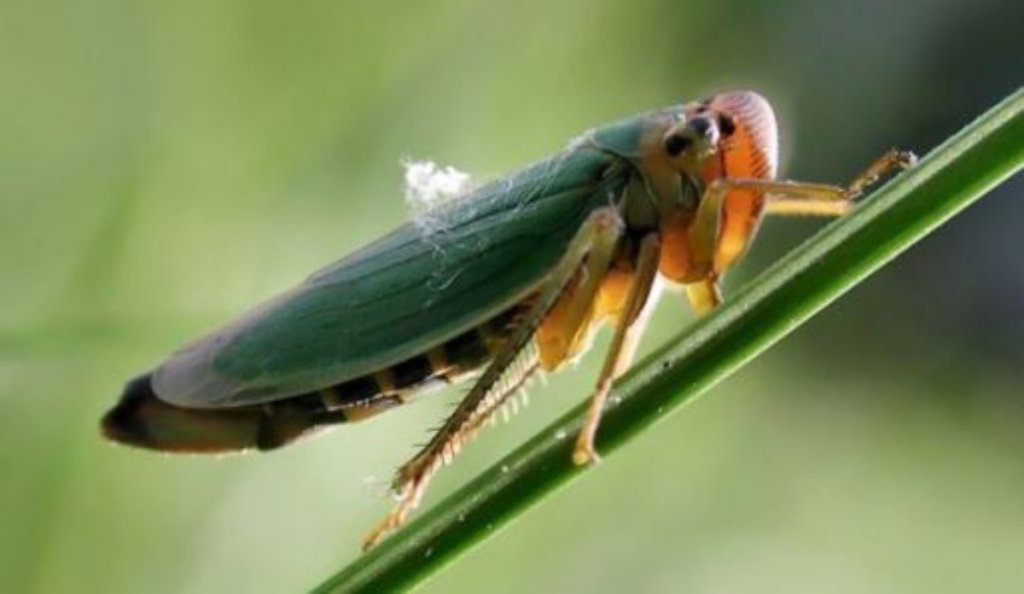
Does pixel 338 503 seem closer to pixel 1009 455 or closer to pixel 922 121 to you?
pixel 1009 455

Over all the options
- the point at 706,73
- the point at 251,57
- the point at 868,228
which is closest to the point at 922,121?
the point at 706,73

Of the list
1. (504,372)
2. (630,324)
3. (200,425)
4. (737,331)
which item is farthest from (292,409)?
(737,331)

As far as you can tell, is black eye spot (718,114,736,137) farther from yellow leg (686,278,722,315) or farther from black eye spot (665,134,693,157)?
yellow leg (686,278,722,315)

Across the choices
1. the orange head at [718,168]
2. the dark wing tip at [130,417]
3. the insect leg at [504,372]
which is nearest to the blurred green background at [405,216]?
the insect leg at [504,372]

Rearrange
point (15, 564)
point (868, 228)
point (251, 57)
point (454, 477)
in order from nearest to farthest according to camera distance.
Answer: point (868, 228) → point (15, 564) → point (454, 477) → point (251, 57)

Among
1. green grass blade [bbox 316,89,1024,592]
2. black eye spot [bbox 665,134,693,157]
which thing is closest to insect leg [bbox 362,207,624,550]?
black eye spot [bbox 665,134,693,157]

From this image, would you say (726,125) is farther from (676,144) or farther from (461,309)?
(461,309)

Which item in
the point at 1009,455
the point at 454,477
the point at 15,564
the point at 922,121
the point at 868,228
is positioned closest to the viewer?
the point at 868,228
